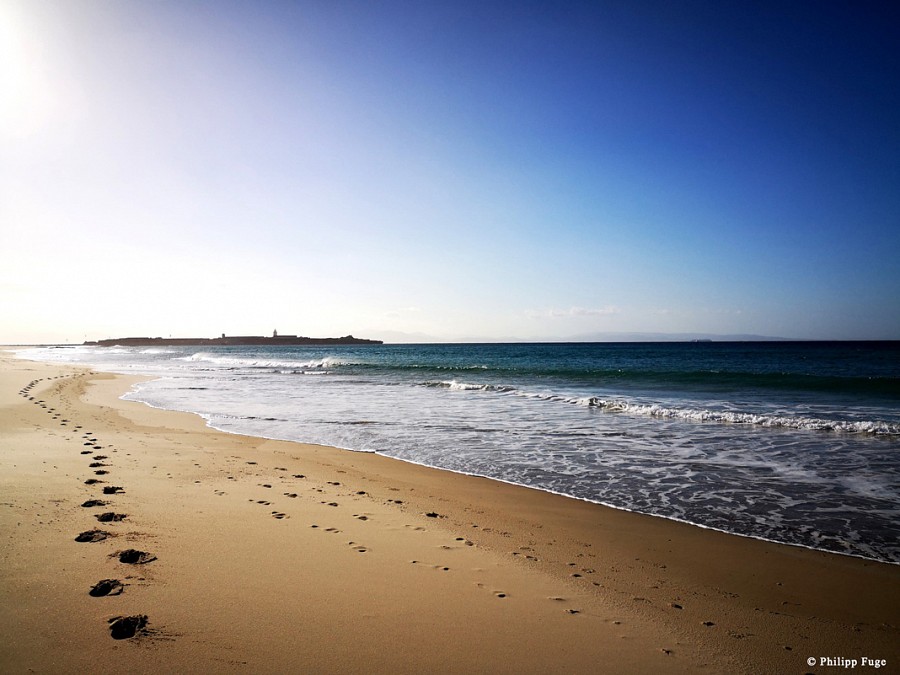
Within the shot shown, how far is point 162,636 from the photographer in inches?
105

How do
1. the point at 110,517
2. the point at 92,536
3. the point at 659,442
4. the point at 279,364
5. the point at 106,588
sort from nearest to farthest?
the point at 106,588, the point at 92,536, the point at 110,517, the point at 659,442, the point at 279,364

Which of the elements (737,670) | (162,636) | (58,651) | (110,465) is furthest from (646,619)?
(110,465)

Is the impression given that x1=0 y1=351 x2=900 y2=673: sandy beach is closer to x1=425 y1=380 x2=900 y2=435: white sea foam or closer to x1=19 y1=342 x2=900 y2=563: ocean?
x1=19 y1=342 x2=900 y2=563: ocean

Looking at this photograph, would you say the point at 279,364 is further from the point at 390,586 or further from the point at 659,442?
the point at 390,586

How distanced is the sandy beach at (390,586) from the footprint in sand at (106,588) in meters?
0.01

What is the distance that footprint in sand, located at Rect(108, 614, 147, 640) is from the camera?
105 inches

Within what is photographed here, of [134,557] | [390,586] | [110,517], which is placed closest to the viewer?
[390,586]

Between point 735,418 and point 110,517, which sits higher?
point 110,517

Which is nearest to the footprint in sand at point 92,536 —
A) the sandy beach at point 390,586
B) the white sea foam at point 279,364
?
the sandy beach at point 390,586

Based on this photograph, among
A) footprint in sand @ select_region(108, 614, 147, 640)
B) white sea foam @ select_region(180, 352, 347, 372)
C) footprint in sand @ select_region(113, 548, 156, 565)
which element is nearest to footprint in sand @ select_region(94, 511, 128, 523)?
footprint in sand @ select_region(113, 548, 156, 565)

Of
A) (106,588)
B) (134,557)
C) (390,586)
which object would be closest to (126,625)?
(106,588)

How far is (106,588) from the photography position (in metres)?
3.14

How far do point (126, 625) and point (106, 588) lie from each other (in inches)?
21.9

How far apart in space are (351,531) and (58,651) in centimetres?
255
